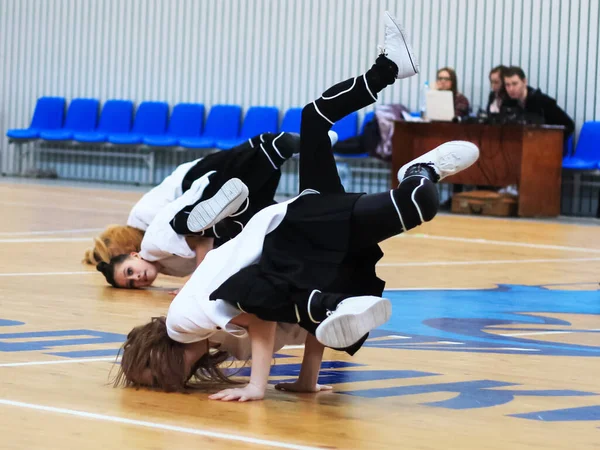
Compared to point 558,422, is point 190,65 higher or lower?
higher

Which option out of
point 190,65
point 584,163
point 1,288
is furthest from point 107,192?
point 1,288

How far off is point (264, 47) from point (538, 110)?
475 centimetres

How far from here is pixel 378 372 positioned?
4266 millimetres

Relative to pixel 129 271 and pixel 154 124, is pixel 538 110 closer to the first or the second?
pixel 154 124

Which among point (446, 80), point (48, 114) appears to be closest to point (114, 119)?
point (48, 114)

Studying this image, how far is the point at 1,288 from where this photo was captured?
20.9 feet

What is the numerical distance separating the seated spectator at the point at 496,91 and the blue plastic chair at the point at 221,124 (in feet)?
12.9

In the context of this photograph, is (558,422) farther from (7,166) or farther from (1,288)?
(7,166)

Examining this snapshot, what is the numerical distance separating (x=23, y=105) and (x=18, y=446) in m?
16.5

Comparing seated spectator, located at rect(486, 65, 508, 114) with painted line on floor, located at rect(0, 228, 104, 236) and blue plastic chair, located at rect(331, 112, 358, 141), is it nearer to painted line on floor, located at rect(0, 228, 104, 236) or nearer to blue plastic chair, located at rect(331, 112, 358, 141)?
blue plastic chair, located at rect(331, 112, 358, 141)

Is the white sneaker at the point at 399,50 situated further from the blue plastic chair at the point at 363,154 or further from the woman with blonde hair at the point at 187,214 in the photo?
the blue plastic chair at the point at 363,154

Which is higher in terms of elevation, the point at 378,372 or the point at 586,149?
the point at 586,149

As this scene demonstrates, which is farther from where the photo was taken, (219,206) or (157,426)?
(219,206)

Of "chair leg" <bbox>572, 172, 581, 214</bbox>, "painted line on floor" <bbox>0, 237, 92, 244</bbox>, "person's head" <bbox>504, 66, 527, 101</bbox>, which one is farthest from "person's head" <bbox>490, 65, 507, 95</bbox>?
"painted line on floor" <bbox>0, 237, 92, 244</bbox>
